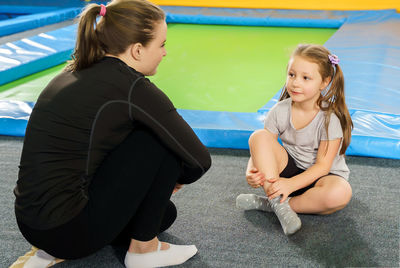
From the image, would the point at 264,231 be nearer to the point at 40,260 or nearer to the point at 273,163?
the point at 273,163

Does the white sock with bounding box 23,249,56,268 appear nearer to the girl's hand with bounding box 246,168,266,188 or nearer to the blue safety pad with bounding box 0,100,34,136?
the girl's hand with bounding box 246,168,266,188

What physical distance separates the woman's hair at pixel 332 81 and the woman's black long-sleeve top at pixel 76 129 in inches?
24.3

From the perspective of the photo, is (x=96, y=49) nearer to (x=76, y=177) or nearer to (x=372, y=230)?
(x=76, y=177)

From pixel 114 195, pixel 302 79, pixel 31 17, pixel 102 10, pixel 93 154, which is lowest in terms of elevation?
pixel 31 17

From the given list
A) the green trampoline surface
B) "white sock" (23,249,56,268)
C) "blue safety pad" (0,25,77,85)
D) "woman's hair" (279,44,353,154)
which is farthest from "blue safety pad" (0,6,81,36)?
"woman's hair" (279,44,353,154)

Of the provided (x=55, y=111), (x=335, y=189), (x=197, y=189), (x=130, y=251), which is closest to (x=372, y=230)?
(x=335, y=189)

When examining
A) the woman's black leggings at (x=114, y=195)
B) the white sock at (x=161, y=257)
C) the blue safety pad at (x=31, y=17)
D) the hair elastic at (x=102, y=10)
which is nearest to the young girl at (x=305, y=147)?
the white sock at (x=161, y=257)

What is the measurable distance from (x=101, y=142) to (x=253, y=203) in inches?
28.5

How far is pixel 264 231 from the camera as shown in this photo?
1.68 m

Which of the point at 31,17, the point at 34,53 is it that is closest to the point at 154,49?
the point at 34,53

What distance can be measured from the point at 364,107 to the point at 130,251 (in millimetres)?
1512

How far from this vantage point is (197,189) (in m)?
1.99

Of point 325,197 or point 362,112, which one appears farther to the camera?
point 362,112

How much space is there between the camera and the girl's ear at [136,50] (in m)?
1.34
